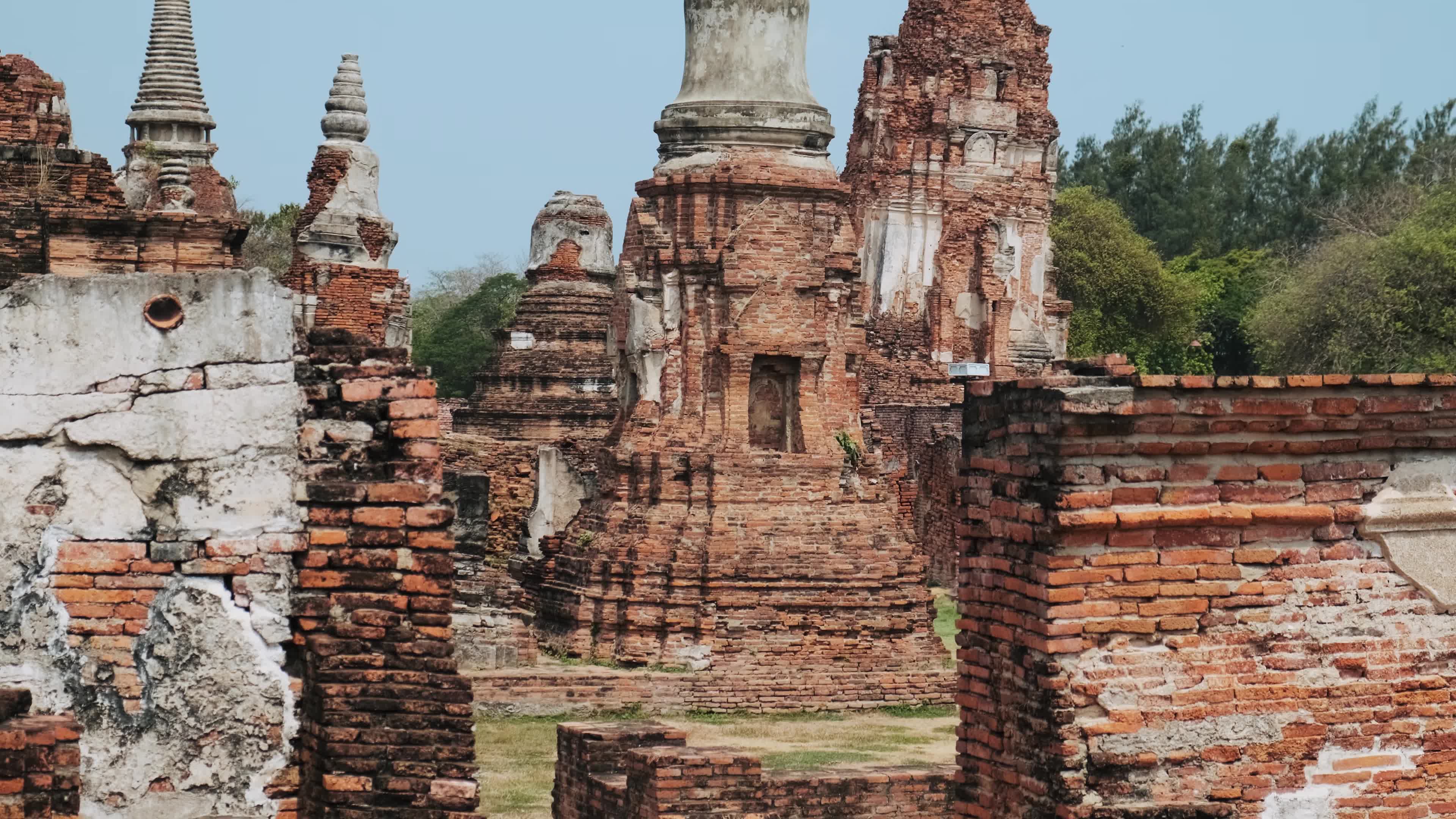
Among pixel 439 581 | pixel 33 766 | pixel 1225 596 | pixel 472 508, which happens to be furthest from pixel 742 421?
pixel 33 766

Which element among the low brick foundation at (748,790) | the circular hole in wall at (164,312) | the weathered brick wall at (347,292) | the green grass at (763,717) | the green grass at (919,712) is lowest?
the green grass at (763,717)

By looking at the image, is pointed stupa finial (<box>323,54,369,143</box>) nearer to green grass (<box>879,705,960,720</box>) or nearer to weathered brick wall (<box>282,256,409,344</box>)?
weathered brick wall (<box>282,256,409,344</box>)

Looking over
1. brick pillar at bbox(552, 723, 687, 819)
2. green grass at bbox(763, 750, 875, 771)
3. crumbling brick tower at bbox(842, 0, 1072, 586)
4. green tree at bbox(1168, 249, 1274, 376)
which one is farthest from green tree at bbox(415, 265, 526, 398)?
brick pillar at bbox(552, 723, 687, 819)

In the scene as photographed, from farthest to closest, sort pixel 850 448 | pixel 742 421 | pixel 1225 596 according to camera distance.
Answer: pixel 850 448 → pixel 742 421 → pixel 1225 596

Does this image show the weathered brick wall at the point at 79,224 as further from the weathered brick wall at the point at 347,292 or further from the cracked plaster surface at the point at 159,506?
the weathered brick wall at the point at 347,292

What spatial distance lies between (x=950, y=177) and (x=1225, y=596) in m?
27.2

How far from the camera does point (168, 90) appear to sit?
2534cm

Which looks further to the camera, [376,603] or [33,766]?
[376,603]

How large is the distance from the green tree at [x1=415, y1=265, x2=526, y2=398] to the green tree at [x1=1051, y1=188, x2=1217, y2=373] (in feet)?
35.2

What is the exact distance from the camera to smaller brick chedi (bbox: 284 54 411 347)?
26719 mm

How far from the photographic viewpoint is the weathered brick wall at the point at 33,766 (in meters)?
5.28

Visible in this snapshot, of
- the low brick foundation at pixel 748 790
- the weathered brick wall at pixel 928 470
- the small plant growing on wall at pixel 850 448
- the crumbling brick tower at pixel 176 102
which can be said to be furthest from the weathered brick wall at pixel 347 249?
the low brick foundation at pixel 748 790

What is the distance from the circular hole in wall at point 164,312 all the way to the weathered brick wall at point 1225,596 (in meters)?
2.35

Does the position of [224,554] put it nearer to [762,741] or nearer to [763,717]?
[762,741]
